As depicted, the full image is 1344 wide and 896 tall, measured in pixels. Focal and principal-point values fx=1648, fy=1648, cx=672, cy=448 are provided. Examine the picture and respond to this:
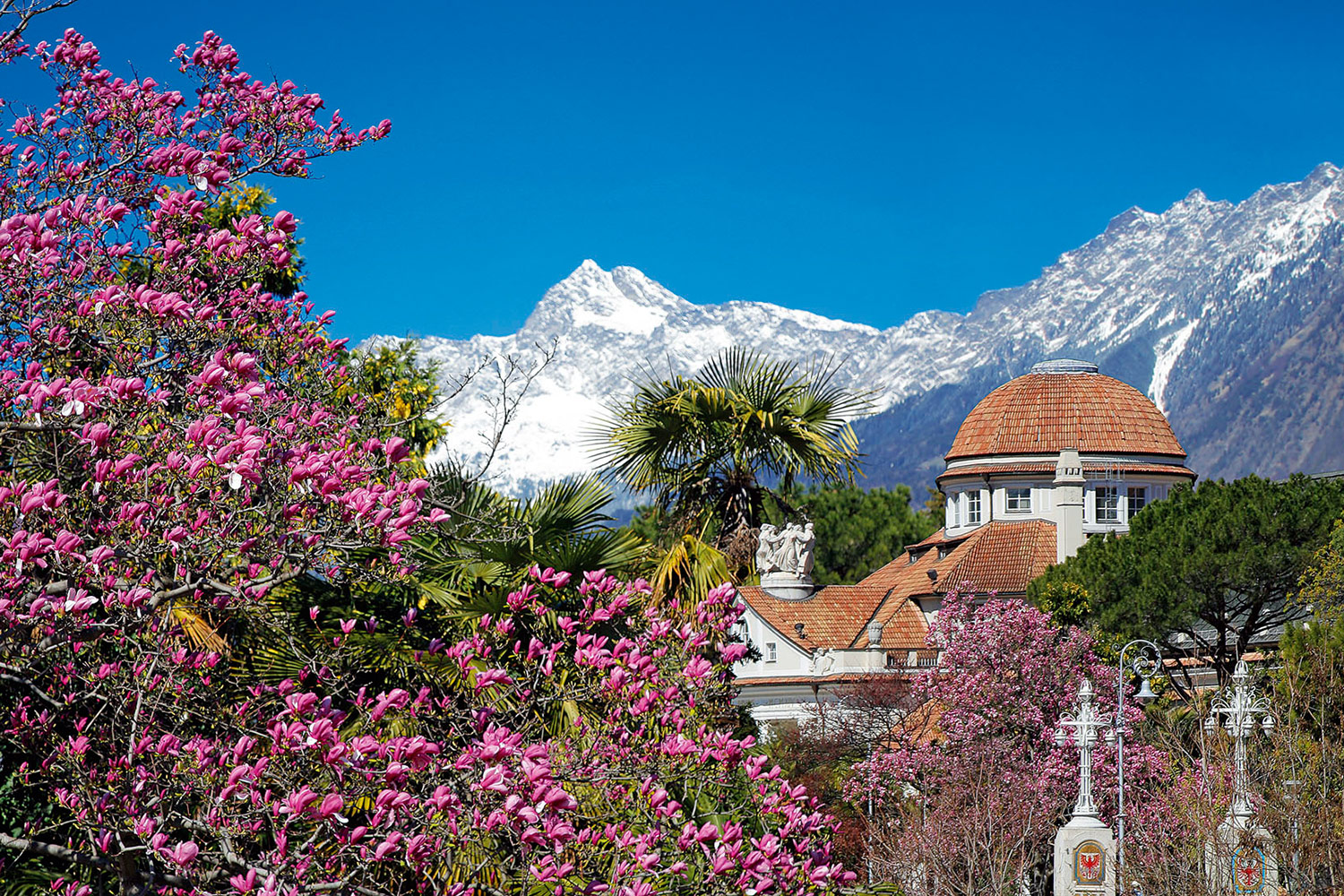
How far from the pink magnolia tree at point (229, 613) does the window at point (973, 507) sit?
66584 millimetres

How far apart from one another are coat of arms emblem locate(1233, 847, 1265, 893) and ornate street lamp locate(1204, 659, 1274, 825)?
3.71ft

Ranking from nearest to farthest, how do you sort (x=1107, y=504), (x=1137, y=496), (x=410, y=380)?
(x=410, y=380), (x=1107, y=504), (x=1137, y=496)

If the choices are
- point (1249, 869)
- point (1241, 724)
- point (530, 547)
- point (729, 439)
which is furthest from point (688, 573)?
point (1241, 724)

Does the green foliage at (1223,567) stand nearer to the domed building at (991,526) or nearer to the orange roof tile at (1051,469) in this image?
the domed building at (991,526)


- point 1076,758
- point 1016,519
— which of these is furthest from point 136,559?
point 1016,519

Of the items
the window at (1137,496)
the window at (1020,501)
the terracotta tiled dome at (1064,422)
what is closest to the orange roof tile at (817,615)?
the window at (1020,501)

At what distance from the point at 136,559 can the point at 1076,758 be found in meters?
32.6

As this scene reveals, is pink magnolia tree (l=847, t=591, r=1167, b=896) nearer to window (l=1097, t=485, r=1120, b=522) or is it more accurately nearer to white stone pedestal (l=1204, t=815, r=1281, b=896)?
white stone pedestal (l=1204, t=815, r=1281, b=896)

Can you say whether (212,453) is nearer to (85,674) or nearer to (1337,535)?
(85,674)

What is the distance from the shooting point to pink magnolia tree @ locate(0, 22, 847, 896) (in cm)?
707

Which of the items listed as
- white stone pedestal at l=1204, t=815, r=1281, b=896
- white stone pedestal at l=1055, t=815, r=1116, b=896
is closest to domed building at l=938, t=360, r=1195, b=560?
white stone pedestal at l=1055, t=815, r=1116, b=896

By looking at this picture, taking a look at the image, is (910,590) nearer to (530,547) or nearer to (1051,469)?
(1051,469)

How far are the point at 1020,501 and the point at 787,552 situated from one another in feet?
46.9

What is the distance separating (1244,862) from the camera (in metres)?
19.2
